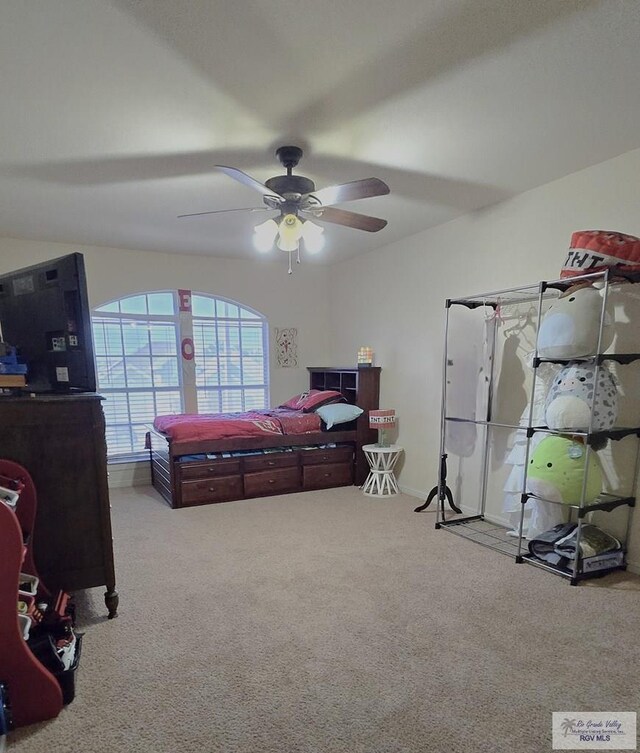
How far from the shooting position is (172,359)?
477 cm

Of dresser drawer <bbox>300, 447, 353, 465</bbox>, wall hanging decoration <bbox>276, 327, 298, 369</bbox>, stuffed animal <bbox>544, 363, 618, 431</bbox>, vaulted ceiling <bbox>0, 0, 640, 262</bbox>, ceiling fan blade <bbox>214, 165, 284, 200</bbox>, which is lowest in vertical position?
dresser drawer <bbox>300, 447, 353, 465</bbox>

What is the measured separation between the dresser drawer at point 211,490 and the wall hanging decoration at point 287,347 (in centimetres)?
184

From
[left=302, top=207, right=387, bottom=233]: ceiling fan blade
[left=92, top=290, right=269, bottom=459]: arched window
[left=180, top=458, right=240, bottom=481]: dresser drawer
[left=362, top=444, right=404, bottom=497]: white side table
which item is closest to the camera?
[left=302, top=207, right=387, bottom=233]: ceiling fan blade

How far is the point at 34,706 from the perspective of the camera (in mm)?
1459

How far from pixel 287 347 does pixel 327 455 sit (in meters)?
1.66

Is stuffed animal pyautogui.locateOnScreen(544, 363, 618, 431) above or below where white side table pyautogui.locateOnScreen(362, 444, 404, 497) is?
above

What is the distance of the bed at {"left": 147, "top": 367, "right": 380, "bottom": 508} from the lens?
12.2 ft

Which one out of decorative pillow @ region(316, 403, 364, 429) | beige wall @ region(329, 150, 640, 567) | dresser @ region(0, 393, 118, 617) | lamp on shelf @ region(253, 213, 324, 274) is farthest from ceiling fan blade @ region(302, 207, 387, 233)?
decorative pillow @ region(316, 403, 364, 429)

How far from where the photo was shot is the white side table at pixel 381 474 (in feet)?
13.2

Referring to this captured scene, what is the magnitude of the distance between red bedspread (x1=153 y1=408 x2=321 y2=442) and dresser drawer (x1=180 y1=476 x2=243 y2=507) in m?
0.40

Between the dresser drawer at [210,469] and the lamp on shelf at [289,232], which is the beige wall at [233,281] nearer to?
the dresser drawer at [210,469]

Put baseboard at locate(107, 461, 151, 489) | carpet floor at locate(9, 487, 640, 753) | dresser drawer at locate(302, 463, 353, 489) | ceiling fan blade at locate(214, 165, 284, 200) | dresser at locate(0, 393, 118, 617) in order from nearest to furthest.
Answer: carpet floor at locate(9, 487, 640, 753) → dresser at locate(0, 393, 118, 617) → ceiling fan blade at locate(214, 165, 284, 200) → dresser drawer at locate(302, 463, 353, 489) → baseboard at locate(107, 461, 151, 489)

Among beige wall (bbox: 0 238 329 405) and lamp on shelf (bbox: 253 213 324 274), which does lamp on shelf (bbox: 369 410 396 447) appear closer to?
beige wall (bbox: 0 238 329 405)

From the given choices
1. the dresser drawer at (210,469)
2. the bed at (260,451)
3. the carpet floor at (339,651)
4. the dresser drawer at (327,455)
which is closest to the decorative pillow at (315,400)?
the bed at (260,451)
